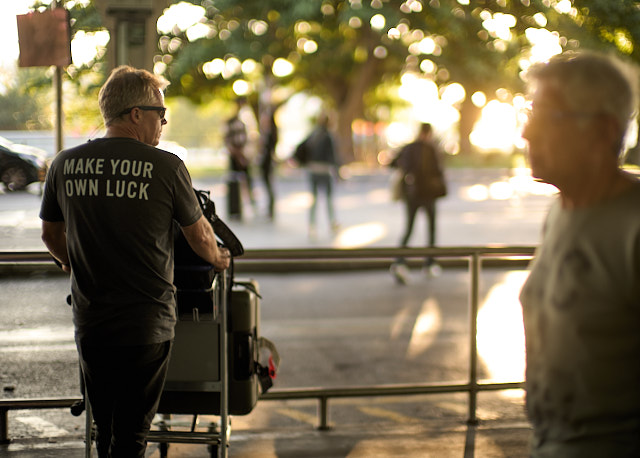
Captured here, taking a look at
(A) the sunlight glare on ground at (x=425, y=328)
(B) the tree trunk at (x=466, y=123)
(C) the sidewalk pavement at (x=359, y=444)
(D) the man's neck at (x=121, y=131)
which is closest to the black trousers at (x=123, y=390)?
(D) the man's neck at (x=121, y=131)

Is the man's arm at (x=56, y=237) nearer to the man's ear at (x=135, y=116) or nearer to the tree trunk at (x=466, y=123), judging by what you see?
the man's ear at (x=135, y=116)

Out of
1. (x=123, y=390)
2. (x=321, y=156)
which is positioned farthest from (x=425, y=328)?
(x=321, y=156)

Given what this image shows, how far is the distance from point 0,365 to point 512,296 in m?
5.77

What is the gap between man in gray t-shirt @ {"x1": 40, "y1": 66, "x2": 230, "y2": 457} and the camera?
8.98 ft

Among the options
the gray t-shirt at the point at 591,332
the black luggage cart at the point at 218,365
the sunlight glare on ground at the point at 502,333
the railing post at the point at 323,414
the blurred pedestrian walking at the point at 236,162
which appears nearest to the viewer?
the gray t-shirt at the point at 591,332

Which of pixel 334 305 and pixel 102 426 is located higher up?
pixel 102 426

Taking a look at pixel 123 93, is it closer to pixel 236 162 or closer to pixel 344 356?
pixel 344 356

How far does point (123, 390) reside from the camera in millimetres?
2850

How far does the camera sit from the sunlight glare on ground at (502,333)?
6168 millimetres

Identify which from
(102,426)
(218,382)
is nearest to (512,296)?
(218,382)

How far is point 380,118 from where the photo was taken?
56.8 meters

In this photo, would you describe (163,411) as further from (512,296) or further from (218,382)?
(512,296)

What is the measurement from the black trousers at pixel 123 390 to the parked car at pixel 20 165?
205 centimetres

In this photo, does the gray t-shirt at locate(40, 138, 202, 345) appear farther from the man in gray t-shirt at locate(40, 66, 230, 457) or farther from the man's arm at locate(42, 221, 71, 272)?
the man's arm at locate(42, 221, 71, 272)
